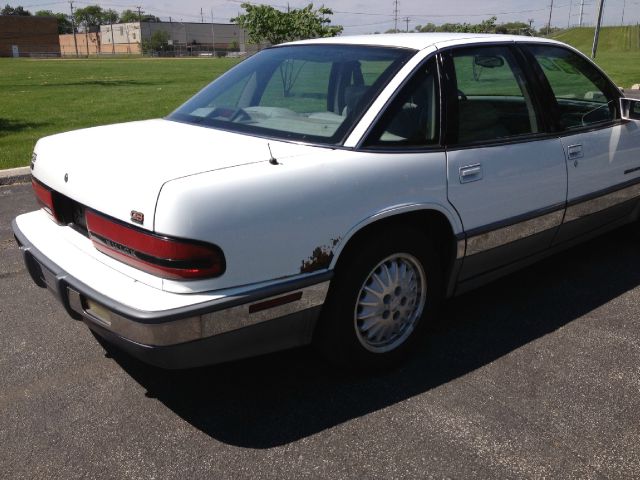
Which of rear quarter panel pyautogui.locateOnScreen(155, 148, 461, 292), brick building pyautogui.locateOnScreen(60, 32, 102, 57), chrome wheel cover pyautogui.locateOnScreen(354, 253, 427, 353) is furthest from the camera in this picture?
brick building pyautogui.locateOnScreen(60, 32, 102, 57)

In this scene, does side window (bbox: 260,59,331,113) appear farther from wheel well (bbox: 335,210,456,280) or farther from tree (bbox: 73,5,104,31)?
tree (bbox: 73,5,104,31)

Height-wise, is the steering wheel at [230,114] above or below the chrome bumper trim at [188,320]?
above

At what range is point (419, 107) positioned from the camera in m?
3.07

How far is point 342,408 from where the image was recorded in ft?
9.50

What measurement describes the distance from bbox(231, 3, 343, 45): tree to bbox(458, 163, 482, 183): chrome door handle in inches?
975

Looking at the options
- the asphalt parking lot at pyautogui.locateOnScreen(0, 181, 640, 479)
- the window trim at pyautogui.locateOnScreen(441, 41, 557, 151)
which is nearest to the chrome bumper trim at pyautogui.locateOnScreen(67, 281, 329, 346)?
the asphalt parking lot at pyautogui.locateOnScreen(0, 181, 640, 479)

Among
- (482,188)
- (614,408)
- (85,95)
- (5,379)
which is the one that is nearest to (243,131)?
(482,188)

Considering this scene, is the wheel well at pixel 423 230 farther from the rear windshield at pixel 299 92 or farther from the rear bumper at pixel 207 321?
the rear windshield at pixel 299 92

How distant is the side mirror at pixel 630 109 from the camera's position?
425 centimetres

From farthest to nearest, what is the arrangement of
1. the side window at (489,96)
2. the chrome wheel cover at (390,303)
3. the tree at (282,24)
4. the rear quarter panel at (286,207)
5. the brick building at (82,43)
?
the brick building at (82,43) < the tree at (282,24) < the side window at (489,96) < the chrome wheel cover at (390,303) < the rear quarter panel at (286,207)

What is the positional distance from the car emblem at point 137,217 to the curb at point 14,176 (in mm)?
5265

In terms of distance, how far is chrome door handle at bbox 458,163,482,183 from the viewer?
3121 millimetres

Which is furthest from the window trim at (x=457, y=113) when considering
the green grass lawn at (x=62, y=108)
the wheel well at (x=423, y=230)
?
the green grass lawn at (x=62, y=108)

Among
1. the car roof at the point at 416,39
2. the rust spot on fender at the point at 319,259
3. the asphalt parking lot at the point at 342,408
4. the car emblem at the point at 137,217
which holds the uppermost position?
the car roof at the point at 416,39
